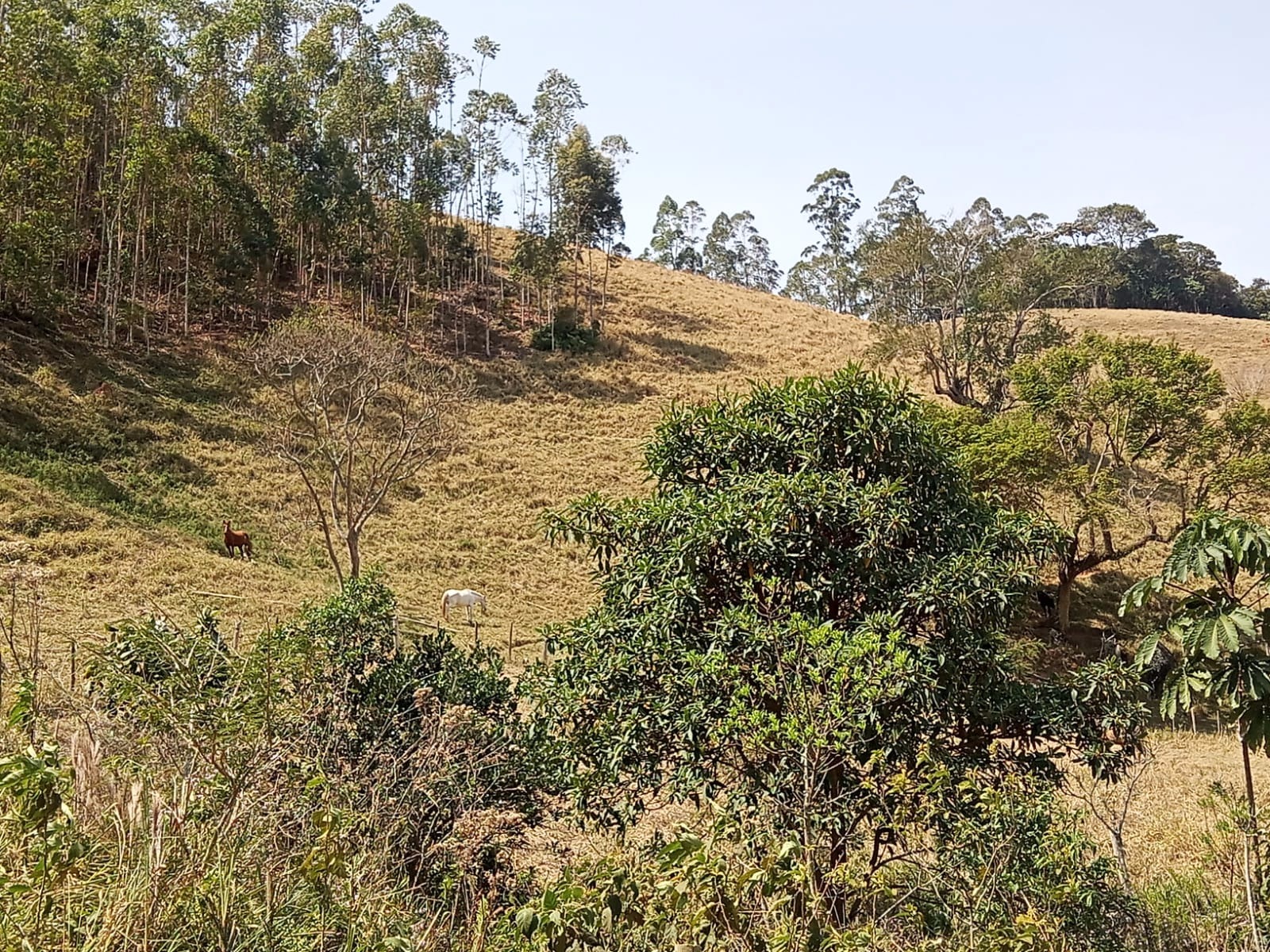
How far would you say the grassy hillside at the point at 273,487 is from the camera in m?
16.9

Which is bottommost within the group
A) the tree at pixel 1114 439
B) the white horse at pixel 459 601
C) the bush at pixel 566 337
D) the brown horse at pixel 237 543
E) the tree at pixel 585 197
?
the white horse at pixel 459 601

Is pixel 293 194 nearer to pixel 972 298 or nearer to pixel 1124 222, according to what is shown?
pixel 972 298

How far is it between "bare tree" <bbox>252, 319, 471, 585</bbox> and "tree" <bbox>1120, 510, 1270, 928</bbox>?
656 inches

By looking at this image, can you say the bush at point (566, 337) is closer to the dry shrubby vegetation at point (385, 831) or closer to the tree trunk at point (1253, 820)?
the dry shrubby vegetation at point (385, 831)

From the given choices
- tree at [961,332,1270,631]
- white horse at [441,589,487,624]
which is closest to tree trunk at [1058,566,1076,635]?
tree at [961,332,1270,631]

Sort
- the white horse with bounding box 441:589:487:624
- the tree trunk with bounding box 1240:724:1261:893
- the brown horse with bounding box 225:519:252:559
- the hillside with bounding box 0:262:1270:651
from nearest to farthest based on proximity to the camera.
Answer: the tree trunk with bounding box 1240:724:1261:893 → the hillside with bounding box 0:262:1270:651 → the white horse with bounding box 441:589:487:624 → the brown horse with bounding box 225:519:252:559

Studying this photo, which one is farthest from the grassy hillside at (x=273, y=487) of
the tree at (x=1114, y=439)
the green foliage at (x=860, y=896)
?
the tree at (x=1114, y=439)

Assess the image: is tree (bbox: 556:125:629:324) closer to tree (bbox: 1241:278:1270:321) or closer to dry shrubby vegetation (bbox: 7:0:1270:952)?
dry shrubby vegetation (bbox: 7:0:1270:952)

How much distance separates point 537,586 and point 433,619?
512 centimetres

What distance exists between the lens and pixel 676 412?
7496 mm

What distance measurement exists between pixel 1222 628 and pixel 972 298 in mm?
32788

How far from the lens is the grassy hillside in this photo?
55.4ft

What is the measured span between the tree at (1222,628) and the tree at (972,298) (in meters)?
29.2

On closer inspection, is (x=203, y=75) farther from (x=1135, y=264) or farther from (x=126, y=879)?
(x=1135, y=264)
